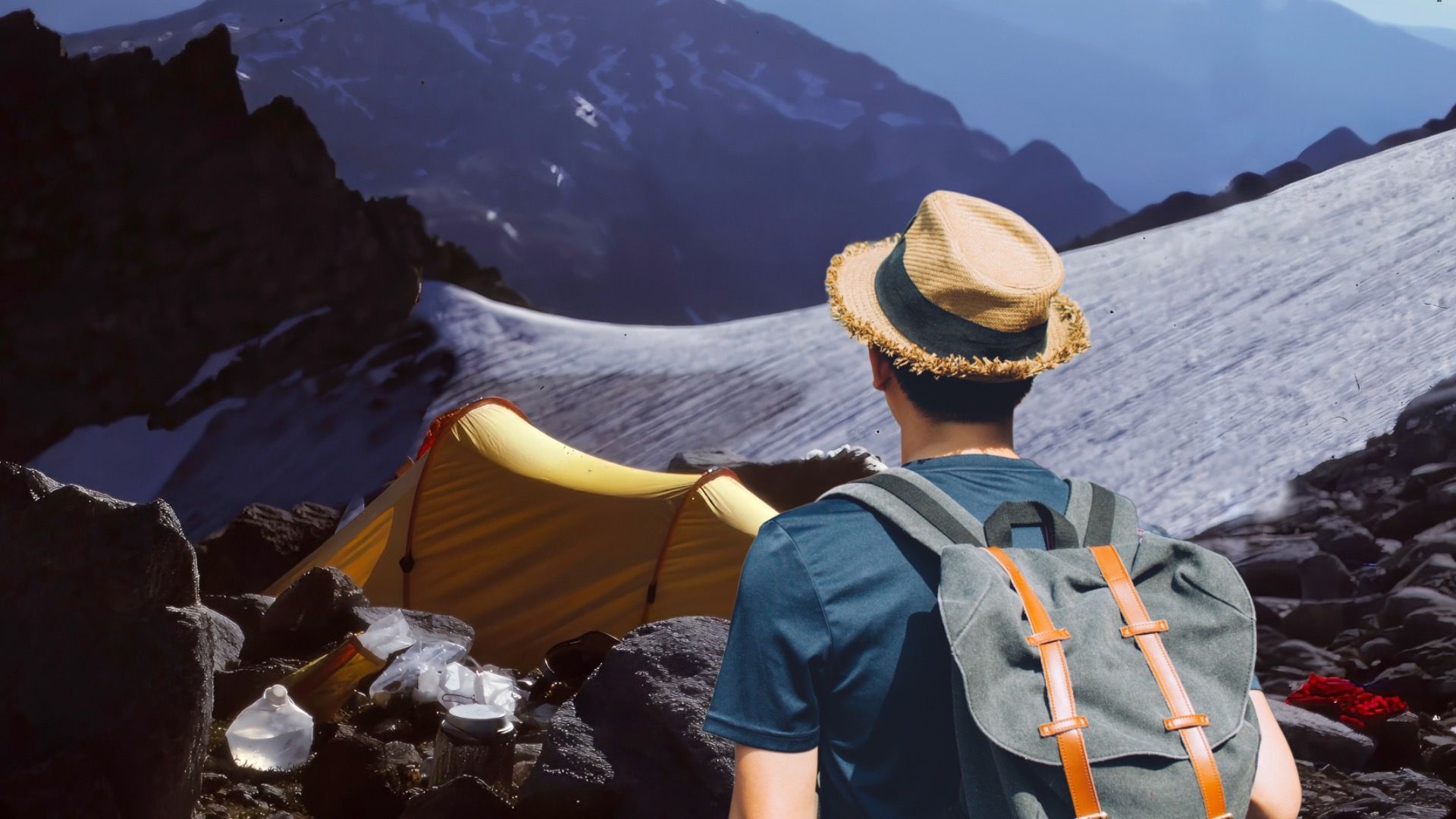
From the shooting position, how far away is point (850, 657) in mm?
837

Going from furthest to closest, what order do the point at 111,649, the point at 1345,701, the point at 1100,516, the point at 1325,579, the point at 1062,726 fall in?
the point at 1325,579 → the point at 1345,701 → the point at 111,649 → the point at 1100,516 → the point at 1062,726

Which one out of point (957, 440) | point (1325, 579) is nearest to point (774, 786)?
point (957, 440)

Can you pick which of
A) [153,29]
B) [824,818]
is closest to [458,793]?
[824,818]

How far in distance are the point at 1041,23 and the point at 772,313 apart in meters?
2.07

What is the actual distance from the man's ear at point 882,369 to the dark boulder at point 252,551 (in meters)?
5.03

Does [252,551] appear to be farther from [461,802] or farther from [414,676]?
[461,802]

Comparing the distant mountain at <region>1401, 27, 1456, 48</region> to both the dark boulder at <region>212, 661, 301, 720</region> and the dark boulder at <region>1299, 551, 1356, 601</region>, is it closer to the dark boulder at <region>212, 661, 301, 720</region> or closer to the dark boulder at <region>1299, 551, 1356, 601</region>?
the dark boulder at <region>1299, 551, 1356, 601</region>

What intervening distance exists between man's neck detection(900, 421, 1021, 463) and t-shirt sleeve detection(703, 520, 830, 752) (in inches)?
6.3

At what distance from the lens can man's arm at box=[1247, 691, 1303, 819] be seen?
880 mm

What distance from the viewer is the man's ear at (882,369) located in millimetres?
950

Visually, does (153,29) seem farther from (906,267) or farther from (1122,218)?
(906,267)

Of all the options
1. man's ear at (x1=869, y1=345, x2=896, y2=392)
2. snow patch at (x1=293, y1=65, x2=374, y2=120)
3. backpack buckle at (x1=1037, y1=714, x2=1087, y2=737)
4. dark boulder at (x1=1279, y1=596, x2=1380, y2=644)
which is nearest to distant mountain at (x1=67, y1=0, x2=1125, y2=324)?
snow patch at (x1=293, y1=65, x2=374, y2=120)

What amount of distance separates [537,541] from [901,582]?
349 cm

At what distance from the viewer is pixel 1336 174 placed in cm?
562
